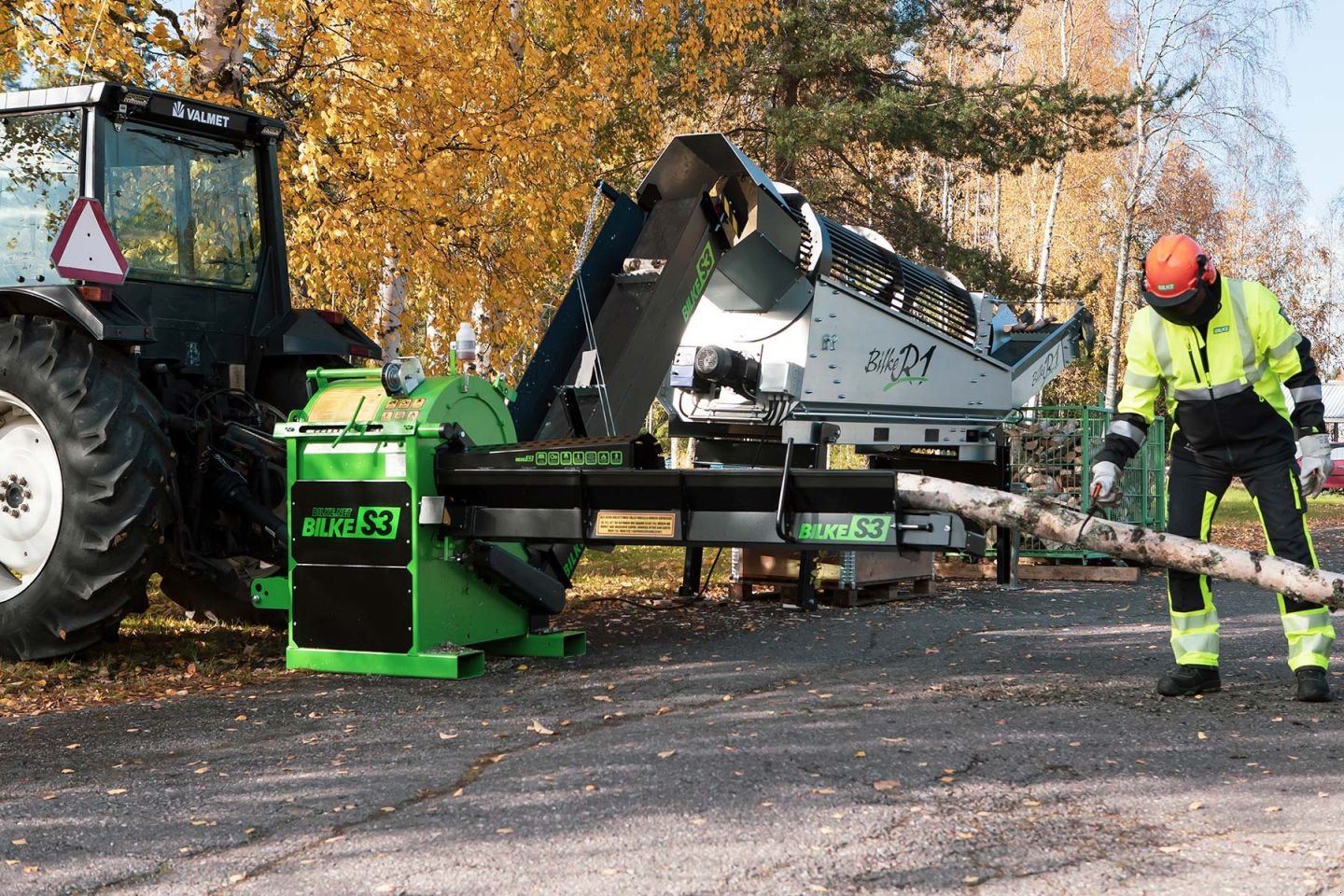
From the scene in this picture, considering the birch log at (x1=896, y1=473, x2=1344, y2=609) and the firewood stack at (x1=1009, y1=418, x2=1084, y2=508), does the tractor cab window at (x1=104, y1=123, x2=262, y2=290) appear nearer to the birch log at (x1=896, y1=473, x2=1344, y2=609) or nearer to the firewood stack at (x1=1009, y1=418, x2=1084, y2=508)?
the birch log at (x1=896, y1=473, x2=1344, y2=609)

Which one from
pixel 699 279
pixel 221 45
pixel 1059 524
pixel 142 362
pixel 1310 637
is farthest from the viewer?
pixel 221 45

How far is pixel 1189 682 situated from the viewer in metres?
5.91

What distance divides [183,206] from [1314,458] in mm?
5439

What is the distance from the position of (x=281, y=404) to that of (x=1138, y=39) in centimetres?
2521

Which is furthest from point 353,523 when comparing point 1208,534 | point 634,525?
point 1208,534

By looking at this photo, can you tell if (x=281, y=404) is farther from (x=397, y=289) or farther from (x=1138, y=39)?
(x=1138, y=39)

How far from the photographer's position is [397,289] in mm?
12727

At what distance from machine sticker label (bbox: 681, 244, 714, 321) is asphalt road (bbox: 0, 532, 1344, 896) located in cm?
200

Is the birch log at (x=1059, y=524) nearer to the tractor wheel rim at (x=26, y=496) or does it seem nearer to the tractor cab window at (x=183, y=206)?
the tractor wheel rim at (x=26, y=496)

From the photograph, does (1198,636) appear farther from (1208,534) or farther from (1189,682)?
(1208,534)

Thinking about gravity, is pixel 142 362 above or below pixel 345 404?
above

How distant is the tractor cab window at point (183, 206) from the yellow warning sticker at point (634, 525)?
2611 mm

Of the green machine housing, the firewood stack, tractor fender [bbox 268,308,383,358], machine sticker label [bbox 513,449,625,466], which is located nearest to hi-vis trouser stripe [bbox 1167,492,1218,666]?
machine sticker label [bbox 513,449,625,466]

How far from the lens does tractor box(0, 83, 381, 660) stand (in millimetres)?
5965
